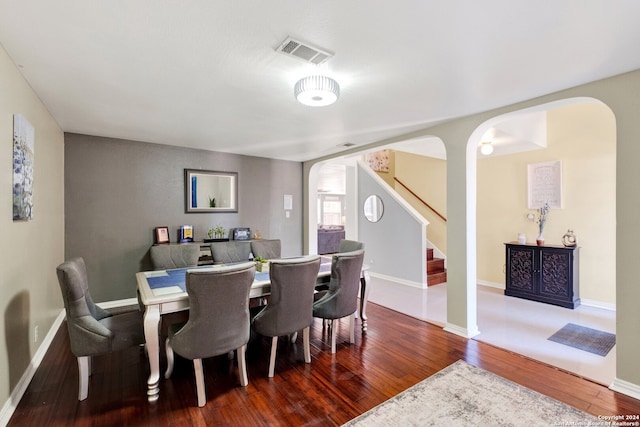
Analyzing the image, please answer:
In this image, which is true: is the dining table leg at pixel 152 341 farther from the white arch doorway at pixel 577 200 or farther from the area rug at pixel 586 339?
the area rug at pixel 586 339

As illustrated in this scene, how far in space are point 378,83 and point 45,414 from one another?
341cm

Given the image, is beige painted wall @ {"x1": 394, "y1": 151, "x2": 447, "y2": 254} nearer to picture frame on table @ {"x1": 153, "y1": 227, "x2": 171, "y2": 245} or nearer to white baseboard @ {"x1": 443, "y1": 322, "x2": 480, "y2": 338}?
white baseboard @ {"x1": 443, "y1": 322, "x2": 480, "y2": 338}

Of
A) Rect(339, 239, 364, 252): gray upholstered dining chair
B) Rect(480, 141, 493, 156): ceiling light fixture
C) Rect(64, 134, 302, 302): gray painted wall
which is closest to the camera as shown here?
Rect(339, 239, 364, 252): gray upholstered dining chair

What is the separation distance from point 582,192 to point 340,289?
13.6 feet

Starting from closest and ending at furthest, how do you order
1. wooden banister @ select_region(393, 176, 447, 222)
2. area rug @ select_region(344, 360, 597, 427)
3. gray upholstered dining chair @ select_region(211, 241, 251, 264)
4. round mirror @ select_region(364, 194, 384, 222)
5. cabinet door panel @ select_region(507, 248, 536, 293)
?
area rug @ select_region(344, 360, 597, 427) < gray upholstered dining chair @ select_region(211, 241, 251, 264) < cabinet door panel @ select_region(507, 248, 536, 293) < round mirror @ select_region(364, 194, 384, 222) < wooden banister @ select_region(393, 176, 447, 222)

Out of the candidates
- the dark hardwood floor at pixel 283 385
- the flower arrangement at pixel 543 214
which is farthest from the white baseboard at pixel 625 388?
the flower arrangement at pixel 543 214

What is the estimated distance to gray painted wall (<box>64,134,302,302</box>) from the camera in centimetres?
401

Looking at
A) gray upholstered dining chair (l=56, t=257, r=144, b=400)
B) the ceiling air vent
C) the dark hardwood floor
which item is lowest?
the dark hardwood floor

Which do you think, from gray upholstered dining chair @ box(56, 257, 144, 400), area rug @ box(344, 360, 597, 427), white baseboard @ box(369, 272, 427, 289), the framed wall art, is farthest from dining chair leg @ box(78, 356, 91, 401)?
the framed wall art

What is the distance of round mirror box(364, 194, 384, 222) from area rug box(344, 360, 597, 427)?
13.1 ft

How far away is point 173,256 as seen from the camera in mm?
3547

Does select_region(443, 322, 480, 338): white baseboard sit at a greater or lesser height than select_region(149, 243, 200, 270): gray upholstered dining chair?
lesser

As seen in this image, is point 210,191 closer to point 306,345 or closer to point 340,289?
point 340,289

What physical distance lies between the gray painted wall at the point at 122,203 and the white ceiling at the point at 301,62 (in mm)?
959
